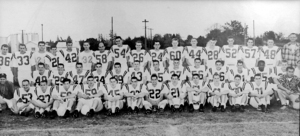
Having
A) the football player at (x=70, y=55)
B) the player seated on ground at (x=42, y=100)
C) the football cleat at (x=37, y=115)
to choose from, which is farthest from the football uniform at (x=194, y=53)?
the football cleat at (x=37, y=115)

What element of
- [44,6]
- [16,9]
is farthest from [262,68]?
[16,9]

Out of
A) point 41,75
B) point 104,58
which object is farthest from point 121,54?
point 41,75

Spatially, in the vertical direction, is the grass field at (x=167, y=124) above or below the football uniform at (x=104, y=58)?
below

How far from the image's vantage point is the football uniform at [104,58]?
509 centimetres

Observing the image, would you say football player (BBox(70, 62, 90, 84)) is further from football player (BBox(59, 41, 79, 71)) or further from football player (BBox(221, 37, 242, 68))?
football player (BBox(221, 37, 242, 68))

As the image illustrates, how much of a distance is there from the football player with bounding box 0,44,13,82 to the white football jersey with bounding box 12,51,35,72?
0.11 metres

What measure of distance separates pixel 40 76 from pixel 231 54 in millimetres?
3292

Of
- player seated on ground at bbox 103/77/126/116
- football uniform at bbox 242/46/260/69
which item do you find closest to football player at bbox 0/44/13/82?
player seated on ground at bbox 103/77/126/116

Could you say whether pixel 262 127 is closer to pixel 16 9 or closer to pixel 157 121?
pixel 157 121

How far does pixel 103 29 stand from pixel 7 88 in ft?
6.32

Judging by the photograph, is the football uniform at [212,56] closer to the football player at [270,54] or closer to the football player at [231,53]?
the football player at [231,53]

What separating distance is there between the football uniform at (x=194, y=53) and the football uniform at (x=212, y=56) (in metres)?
0.08

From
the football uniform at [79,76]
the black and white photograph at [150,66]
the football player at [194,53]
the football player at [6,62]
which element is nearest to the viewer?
the black and white photograph at [150,66]

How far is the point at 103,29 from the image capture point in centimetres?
478
